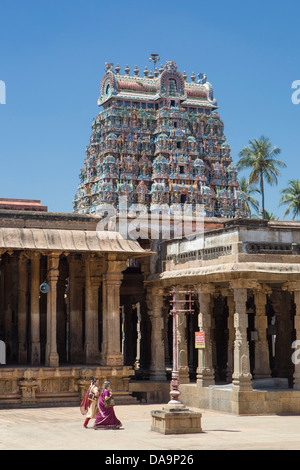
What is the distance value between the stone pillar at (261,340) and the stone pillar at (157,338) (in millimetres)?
5367

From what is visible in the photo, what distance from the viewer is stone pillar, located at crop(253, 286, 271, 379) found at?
30.6m

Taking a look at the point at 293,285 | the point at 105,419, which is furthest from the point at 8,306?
the point at 105,419

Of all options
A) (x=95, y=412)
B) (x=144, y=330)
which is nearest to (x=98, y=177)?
(x=144, y=330)

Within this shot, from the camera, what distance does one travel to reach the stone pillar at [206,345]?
3073 centimetres

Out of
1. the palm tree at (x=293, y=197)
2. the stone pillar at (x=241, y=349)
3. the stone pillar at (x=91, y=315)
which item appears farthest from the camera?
the palm tree at (x=293, y=197)

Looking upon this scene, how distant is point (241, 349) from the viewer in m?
27.9

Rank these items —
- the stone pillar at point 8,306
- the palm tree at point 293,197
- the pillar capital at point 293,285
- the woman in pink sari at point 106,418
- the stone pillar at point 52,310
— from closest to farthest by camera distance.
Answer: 1. the woman in pink sari at point 106,418
2. the pillar capital at point 293,285
3. the stone pillar at point 52,310
4. the stone pillar at point 8,306
5. the palm tree at point 293,197

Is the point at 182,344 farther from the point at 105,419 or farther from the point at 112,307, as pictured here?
the point at 105,419

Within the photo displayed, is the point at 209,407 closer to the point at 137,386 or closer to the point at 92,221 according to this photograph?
the point at 137,386

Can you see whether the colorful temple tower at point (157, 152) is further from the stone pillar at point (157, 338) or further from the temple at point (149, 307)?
the stone pillar at point (157, 338)

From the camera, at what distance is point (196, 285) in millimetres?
31375

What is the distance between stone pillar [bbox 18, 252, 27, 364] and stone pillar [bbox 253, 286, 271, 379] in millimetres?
9973

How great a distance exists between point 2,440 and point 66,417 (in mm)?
6420

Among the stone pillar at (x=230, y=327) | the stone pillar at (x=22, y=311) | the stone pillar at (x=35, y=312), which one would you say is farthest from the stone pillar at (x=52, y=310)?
the stone pillar at (x=230, y=327)
